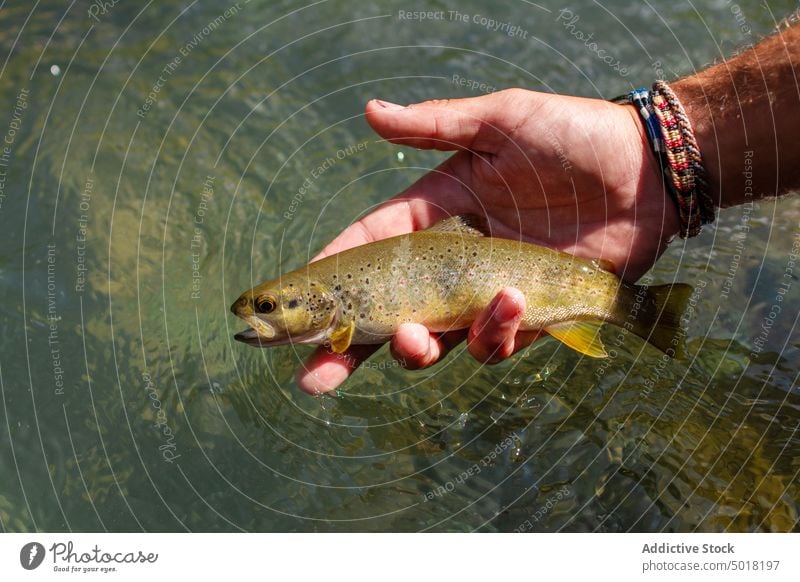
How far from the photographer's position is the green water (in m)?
6.91

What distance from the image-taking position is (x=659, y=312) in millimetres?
5852

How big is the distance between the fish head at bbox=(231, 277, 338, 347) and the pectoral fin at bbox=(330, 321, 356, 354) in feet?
0.33

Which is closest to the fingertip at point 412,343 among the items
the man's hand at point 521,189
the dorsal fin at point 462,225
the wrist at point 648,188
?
the man's hand at point 521,189

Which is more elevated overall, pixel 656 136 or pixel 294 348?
pixel 656 136

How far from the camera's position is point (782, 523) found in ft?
21.5

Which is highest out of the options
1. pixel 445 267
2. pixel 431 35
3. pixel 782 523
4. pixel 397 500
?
pixel 431 35

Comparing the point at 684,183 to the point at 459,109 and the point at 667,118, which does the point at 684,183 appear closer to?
the point at 667,118

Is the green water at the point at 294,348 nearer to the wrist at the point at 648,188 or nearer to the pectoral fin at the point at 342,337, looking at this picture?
the wrist at the point at 648,188

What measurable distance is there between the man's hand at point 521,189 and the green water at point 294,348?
4.82 feet

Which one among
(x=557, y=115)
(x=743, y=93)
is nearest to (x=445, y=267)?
(x=557, y=115)

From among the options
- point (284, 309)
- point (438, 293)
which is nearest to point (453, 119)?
point (438, 293)

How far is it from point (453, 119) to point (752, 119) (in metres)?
2.45

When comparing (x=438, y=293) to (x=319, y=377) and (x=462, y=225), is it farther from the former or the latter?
(x=319, y=377)

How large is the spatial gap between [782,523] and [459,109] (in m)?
4.51
